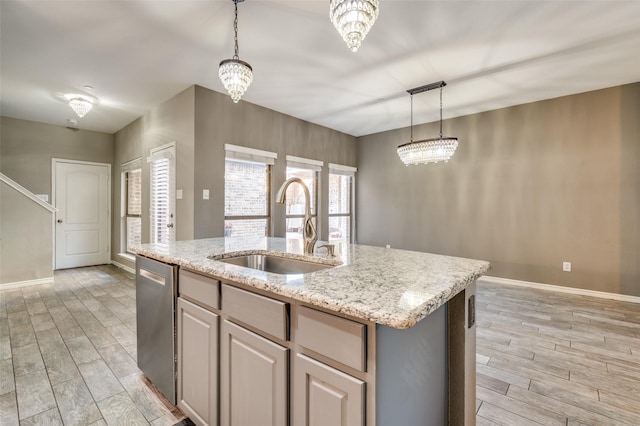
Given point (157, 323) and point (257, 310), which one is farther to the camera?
point (157, 323)

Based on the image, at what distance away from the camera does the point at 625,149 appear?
139 inches

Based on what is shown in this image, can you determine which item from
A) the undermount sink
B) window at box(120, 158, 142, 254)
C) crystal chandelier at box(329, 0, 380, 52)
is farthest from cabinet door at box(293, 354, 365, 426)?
window at box(120, 158, 142, 254)

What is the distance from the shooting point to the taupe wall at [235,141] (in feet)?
11.8

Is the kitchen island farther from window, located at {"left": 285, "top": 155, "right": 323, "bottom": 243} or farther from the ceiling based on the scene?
window, located at {"left": 285, "top": 155, "right": 323, "bottom": 243}

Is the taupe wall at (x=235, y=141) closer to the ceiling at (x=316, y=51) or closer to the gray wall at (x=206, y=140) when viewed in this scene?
the gray wall at (x=206, y=140)

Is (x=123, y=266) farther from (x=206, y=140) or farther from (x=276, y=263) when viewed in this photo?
(x=276, y=263)

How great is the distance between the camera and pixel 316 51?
2791 millimetres

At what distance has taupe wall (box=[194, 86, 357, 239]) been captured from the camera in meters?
3.61

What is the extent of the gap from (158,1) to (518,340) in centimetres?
394

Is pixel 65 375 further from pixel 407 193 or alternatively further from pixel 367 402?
pixel 407 193

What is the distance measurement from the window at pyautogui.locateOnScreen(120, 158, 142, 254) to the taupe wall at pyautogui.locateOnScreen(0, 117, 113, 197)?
0.90 meters

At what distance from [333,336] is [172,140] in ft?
12.7

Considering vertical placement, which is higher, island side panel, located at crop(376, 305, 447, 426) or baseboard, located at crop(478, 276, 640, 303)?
island side panel, located at crop(376, 305, 447, 426)

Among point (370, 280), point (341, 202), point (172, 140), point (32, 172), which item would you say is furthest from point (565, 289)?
point (32, 172)
